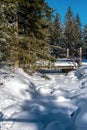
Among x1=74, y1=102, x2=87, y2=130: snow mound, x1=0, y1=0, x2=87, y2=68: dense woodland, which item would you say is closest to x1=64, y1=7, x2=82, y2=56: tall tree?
x1=0, y1=0, x2=87, y2=68: dense woodland

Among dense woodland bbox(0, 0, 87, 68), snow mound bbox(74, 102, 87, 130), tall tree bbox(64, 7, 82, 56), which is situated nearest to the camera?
snow mound bbox(74, 102, 87, 130)

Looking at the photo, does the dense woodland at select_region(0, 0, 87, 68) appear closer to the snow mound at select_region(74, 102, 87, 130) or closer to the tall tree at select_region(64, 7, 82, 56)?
the snow mound at select_region(74, 102, 87, 130)

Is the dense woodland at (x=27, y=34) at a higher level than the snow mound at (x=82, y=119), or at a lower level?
higher

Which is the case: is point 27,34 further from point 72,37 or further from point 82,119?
point 72,37

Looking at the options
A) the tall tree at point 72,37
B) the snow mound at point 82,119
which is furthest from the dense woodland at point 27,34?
the tall tree at point 72,37

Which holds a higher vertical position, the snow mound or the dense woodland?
the dense woodland

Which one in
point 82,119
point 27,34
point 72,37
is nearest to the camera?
point 82,119

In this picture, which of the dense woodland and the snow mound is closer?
the snow mound

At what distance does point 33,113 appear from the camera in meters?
8.34

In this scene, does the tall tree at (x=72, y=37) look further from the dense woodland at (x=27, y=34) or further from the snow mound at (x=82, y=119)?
the snow mound at (x=82, y=119)

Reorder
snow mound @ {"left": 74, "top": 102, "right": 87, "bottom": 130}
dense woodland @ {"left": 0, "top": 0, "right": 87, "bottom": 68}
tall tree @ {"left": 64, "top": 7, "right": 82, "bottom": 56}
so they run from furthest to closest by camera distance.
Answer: tall tree @ {"left": 64, "top": 7, "right": 82, "bottom": 56} < dense woodland @ {"left": 0, "top": 0, "right": 87, "bottom": 68} < snow mound @ {"left": 74, "top": 102, "right": 87, "bottom": 130}

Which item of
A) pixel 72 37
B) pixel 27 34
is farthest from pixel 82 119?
pixel 72 37

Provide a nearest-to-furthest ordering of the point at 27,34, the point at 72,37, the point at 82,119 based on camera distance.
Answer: the point at 82,119
the point at 27,34
the point at 72,37

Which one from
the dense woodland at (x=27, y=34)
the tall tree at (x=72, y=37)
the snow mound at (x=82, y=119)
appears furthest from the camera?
the tall tree at (x=72, y=37)
